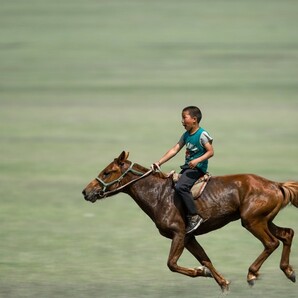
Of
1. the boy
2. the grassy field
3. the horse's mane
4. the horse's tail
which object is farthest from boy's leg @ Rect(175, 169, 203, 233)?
the grassy field

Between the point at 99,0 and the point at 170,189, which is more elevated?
the point at 99,0

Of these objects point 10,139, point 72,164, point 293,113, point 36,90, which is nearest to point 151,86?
point 36,90

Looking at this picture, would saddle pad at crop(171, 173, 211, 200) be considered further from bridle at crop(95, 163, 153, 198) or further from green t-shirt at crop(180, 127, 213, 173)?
bridle at crop(95, 163, 153, 198)

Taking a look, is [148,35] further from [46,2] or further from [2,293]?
[2,293]

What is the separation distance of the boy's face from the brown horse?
621 millimetres

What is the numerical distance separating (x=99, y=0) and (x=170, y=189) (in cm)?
5366

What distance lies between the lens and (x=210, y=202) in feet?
33.2

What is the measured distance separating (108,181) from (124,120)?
19402 mm

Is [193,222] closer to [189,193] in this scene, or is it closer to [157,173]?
[189,193]

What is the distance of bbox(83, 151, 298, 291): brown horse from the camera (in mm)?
10133

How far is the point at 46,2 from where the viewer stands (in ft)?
203

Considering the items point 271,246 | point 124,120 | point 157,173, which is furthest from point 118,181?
point 124,120

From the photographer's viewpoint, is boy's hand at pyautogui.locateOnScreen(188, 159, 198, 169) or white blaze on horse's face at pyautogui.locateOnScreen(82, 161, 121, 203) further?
white blaze on horse's face at pyautogui.locateOnScreen(82, 161, 121, 203)

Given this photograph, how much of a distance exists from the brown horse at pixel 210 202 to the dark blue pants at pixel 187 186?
0.35ft
